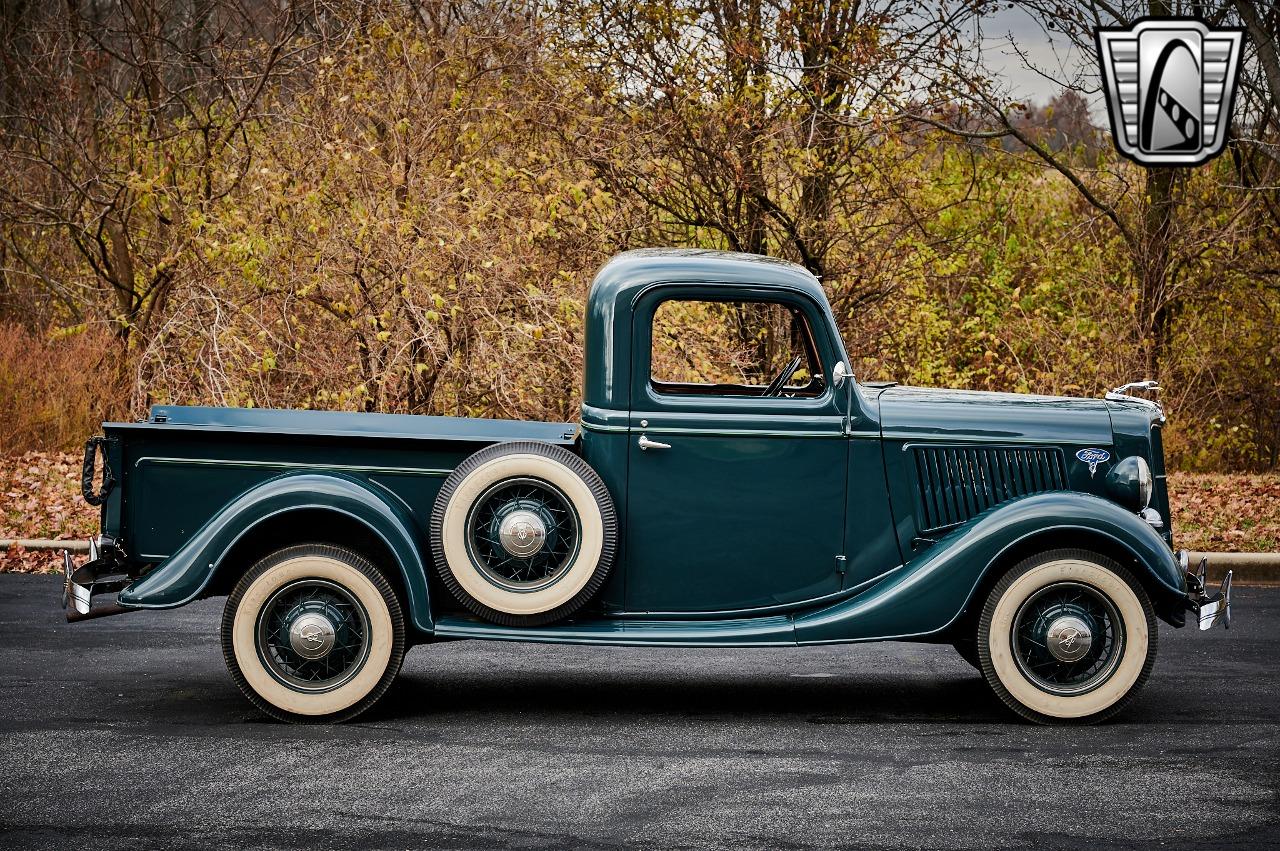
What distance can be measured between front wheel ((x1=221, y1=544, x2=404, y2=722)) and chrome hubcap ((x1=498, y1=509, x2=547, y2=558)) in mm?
557

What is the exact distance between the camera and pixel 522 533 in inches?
224

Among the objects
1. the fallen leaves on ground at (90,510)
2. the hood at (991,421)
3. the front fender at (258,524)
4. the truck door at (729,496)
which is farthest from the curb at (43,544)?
the hood at (991,421)

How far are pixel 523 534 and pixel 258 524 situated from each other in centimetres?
113

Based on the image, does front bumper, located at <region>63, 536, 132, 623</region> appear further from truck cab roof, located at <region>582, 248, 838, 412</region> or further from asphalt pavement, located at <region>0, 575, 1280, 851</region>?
truck cab roof, located at <region>582, 248, 838, 412</region>

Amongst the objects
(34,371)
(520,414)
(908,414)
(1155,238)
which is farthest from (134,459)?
(1155,238)

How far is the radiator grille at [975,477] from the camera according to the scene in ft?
20.0

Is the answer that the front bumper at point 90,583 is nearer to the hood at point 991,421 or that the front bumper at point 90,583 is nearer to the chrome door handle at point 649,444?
the chrome door handle at point 649,444

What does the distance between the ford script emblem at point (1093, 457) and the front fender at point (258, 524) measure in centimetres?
301

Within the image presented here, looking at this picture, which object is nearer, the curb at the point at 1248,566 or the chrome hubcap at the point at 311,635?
the chrome hubcap at the point at 311,635

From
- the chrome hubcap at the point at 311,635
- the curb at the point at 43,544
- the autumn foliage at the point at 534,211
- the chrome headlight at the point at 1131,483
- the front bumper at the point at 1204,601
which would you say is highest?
the autumn foliage at the point at 534,211

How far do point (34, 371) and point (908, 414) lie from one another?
39.5 feet

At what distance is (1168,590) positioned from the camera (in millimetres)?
5824

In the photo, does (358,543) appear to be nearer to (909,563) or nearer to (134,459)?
(134,459)

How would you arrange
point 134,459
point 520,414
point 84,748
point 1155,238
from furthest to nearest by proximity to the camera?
point 1155,238 → point 520,414 → point 134,459 → point 84,748
